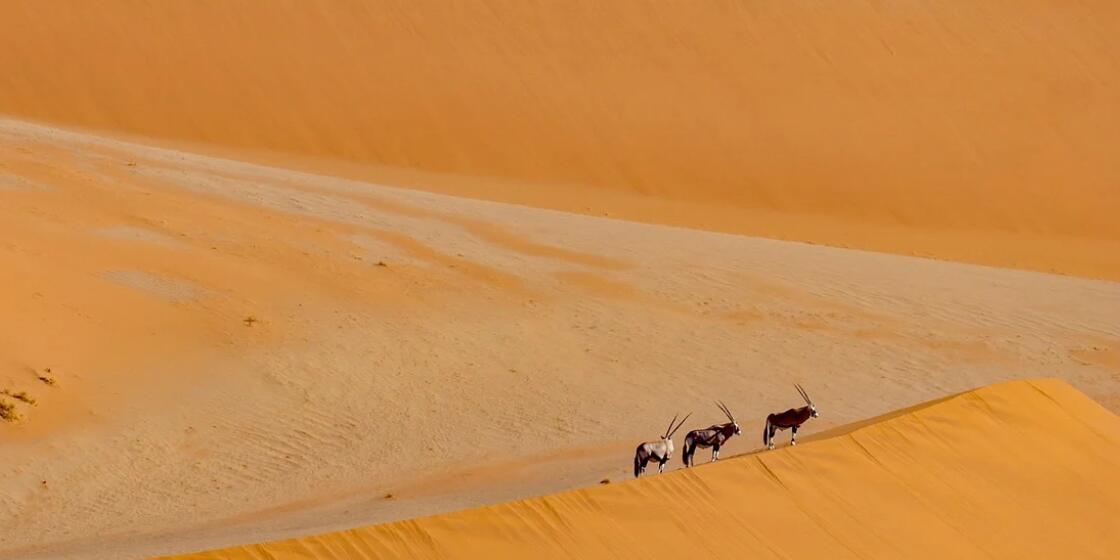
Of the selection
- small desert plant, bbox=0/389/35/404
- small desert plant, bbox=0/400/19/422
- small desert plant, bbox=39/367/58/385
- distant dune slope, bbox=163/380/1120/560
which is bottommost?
small desert plant, bbox=0/400/19/422

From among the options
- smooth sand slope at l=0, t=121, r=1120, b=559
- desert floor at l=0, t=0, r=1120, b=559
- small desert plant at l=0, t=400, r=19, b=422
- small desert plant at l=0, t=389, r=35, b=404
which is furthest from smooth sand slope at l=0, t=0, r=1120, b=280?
small desert plant at l=0, t=400, r=19, b=422

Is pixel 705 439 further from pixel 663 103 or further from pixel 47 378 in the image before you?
pixel 663 103

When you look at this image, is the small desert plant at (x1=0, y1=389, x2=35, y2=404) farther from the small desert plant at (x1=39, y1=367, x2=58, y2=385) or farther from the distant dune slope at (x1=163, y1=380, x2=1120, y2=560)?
the distant dune slope at (x1=163, y1=380, x2=1120, y2=560)

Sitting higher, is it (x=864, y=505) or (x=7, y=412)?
(x=864, y=505)

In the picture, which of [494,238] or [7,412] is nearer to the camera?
[7,412]

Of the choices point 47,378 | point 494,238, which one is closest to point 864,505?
point 47,378

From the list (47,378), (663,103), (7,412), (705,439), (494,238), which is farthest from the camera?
Result: (663,103)
